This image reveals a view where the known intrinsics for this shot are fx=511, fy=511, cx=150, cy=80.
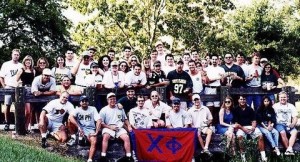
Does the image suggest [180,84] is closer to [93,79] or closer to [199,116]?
[199,116]

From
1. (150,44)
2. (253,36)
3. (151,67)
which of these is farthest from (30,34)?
(151,67)

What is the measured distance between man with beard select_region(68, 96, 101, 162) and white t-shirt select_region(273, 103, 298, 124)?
4.30m

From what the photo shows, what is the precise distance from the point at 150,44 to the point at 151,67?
20656 millimetres

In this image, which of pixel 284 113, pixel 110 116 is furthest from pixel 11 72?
pixel 284 113

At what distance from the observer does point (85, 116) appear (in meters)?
11.0

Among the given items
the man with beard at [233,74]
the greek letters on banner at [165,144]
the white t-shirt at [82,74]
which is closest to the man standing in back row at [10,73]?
the white t-shirt at [82,74]

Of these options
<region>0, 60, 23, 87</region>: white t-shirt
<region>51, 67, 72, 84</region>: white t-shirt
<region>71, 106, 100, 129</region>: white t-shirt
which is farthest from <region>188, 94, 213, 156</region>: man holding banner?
<region>0, 60, 23, 87</region>: white t-shirt

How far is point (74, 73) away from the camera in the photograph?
472 inches

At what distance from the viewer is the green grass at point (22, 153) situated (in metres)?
8.92

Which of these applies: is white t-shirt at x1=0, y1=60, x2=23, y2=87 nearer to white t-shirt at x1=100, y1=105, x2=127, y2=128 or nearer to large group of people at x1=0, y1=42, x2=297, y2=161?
large group of people at x1=0, y1=42, x2=297, y2=161

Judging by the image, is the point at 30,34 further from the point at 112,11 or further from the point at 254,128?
the point at 254,128

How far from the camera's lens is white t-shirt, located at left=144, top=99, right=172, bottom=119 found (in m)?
11.5

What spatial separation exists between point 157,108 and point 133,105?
0.57 metres

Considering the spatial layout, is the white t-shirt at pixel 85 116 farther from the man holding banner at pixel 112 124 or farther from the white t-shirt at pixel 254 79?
the white t-shirt at pixel 254 79
